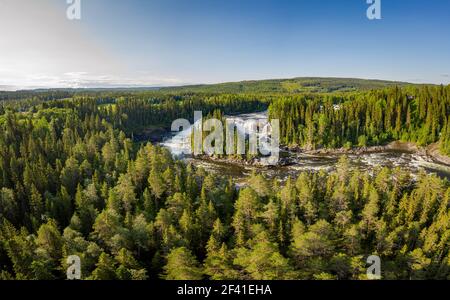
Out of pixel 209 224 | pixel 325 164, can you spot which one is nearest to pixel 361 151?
pixel 325 164

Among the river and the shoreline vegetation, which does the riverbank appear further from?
the river

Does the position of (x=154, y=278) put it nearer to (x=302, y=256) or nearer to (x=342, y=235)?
(x=302, y=256)

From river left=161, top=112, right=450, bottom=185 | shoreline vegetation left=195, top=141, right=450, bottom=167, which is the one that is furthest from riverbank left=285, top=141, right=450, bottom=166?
river left=161, top=112, right=450, bottom=185

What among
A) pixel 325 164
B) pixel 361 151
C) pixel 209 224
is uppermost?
pixel 361 151

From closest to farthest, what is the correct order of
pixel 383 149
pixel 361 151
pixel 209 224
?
pixel 209 224, pixel 361 151, pixel 383 149

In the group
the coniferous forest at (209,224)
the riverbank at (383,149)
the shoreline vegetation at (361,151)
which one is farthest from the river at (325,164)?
the coniferous forest at (209,224)

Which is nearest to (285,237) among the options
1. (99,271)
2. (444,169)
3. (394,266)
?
(394,266)

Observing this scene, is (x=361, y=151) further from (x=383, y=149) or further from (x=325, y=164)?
(x=325, y=164)

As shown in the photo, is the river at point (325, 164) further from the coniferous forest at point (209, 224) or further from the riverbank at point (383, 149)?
the coniferous forest at point (209, 224)

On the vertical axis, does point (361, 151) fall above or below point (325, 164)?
above
